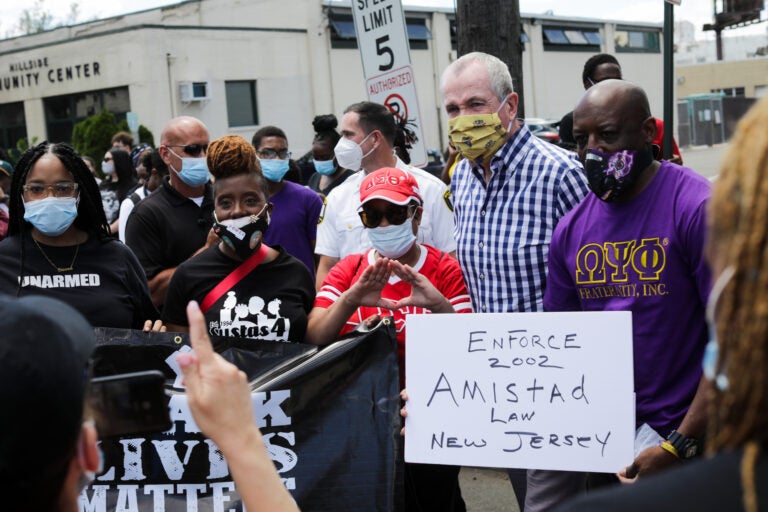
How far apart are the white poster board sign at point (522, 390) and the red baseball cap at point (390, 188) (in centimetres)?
73

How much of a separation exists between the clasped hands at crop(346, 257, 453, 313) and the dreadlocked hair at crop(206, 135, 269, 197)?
2.95 feet

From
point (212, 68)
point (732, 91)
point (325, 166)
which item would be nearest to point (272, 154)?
point (325, 166)

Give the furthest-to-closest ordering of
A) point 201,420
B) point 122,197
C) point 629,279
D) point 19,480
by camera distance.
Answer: point 122,197, point 629,279, point 201,420, point 19,480

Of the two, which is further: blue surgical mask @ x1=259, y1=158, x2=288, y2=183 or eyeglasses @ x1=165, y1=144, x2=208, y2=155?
blue surgical mask @ x1=259, y1=158, x2=288, y2=183

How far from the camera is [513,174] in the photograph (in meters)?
4.09

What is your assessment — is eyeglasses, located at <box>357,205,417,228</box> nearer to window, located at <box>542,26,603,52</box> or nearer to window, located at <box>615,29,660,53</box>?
window, located at <box>542,26,603,52</box>

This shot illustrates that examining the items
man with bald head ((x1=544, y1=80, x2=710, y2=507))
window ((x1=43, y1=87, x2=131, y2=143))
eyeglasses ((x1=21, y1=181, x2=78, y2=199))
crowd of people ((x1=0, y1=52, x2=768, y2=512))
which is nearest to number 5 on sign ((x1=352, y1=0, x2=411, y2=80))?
crowd of people ((x1=0, y1=52, x2=768, y2=512))

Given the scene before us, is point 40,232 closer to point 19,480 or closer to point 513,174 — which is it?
point 513,174

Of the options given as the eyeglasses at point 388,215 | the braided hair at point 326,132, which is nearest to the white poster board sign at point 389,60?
the braided hair at point 326,132

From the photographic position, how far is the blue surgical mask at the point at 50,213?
165 inches

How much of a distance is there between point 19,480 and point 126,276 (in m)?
2.90

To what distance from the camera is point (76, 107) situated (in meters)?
32.0

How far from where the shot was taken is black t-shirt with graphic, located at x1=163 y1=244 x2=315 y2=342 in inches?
157

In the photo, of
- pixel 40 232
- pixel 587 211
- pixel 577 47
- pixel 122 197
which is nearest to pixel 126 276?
pixel 40 232
